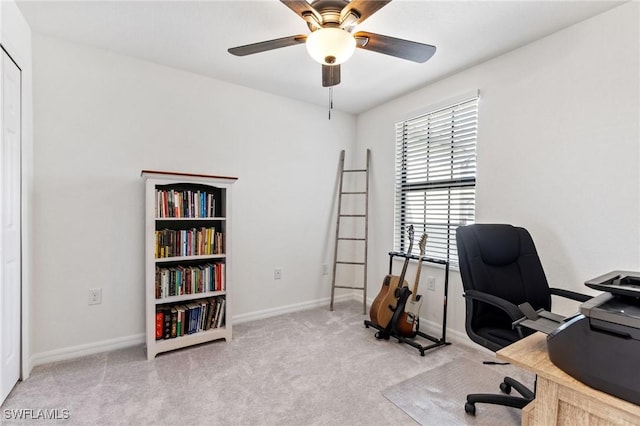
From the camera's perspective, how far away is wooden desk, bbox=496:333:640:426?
2.45 feet

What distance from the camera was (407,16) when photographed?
1858 mm

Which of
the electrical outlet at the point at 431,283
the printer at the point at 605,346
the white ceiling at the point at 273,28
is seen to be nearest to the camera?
the printer at the point at 605,346

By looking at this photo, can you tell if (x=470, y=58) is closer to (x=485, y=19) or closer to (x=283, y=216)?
(x=485, y=19)

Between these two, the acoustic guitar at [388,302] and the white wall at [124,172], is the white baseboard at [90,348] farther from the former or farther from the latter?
the acoustic guitar at [388,302]

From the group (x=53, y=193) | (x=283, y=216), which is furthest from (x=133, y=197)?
(x=283, y=216)

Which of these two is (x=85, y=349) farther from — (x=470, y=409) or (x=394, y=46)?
(x=394, y=46)

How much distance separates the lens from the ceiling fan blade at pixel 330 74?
188 centimetres

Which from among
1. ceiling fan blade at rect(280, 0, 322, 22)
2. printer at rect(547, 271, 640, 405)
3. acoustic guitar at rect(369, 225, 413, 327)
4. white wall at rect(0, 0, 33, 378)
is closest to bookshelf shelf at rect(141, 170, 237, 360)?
white wall at rect(0, 0, 33, 378)

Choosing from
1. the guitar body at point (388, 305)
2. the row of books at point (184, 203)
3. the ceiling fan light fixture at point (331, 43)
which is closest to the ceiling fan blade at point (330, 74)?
the ceiling fan light fixture at point (331, 43)

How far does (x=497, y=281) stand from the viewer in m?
1.78

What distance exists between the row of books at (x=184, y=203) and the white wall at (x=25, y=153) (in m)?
0.78

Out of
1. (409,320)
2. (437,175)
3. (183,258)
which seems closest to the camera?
(183,258)

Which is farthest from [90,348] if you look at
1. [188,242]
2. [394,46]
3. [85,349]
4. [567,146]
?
[567,146]

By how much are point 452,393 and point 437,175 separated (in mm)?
1806
